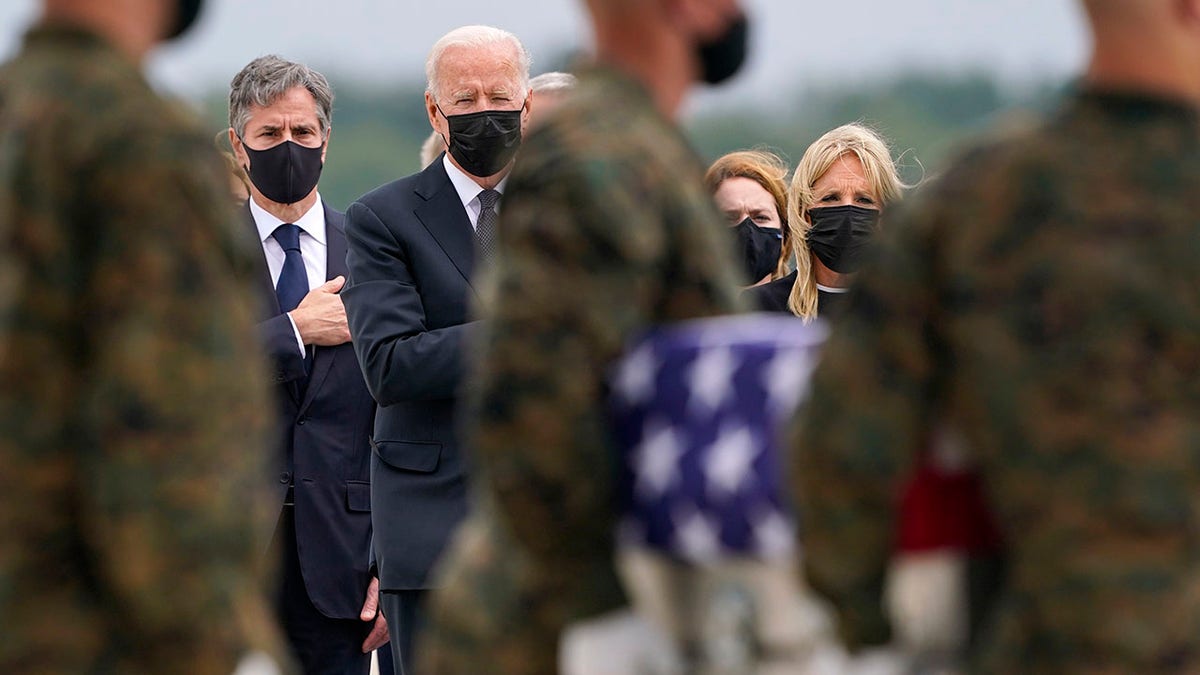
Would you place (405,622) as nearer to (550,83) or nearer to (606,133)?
(550,83)

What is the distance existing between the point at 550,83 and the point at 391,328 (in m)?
0.86

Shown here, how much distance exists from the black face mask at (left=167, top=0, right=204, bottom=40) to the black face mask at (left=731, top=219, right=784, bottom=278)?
163 inches

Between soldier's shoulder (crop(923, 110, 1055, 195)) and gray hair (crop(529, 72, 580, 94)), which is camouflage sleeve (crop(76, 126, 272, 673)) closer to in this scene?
soldier's shoulder (crop(923, 110, 1055, 195))

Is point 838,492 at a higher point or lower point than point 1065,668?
higher

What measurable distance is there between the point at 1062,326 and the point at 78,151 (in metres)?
1.33

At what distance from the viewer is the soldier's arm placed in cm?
553

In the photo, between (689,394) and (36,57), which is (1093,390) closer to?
(689,394)

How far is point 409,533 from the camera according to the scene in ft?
18.4

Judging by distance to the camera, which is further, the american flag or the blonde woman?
the blonde woman

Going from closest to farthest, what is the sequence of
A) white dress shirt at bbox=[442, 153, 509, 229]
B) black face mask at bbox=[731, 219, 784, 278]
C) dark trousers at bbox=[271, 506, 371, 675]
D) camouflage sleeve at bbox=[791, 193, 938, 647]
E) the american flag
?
camouflage sleeve at bbox=[791, 193, 938, 647]
the american flag
white dress shirt at bbox=[442, 153, 509, 229]
dark trousers at bbox=[271, 506, 371, 675]
black face mask at bbox=[731, 219, 784, 278]

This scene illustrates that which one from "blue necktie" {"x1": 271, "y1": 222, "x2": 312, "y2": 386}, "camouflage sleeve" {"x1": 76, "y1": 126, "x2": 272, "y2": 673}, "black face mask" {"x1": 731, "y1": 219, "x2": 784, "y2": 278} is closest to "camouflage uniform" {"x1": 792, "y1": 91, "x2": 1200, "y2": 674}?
"camouflage sleeve" {"x1": 76, "y1": 126, "x2": 272, "y2": 673}

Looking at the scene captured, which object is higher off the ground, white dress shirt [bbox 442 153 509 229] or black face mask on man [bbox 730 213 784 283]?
white dress shirt [bbox 442 153 509 229]

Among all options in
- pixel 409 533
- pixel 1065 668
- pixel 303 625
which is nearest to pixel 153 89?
pixel 1065 668

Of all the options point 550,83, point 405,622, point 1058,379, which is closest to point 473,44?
point 550,83
